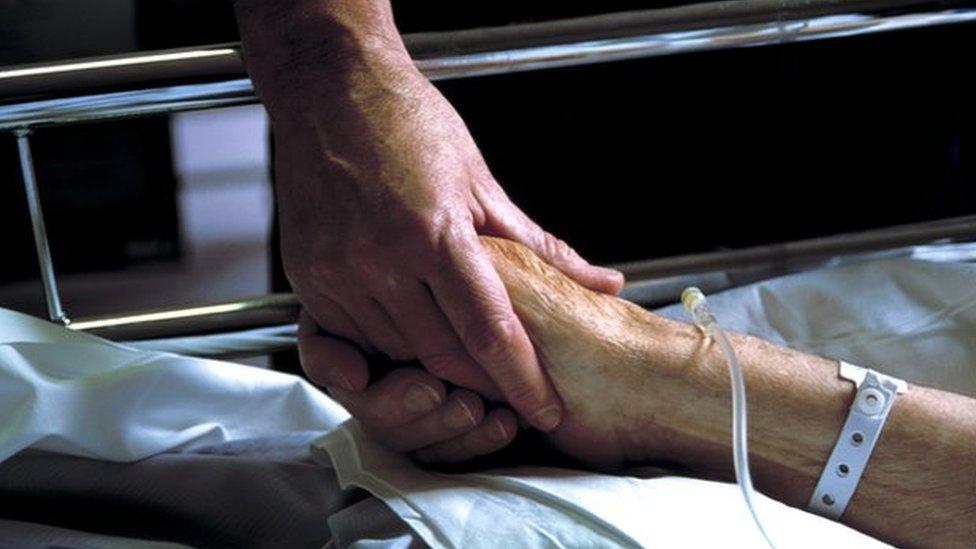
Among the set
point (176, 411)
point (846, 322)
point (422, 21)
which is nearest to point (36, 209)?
point (176, 411)

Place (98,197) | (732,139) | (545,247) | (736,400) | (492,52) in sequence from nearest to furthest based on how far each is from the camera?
(736,400) → (545,247) → (492,52) → (732,139) → (98,197)

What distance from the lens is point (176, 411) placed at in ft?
3.32

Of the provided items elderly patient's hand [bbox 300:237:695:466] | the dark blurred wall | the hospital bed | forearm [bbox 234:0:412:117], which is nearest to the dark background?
the hospital bed

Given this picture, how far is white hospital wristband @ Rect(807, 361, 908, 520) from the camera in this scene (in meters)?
0.98

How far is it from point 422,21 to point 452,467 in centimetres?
64

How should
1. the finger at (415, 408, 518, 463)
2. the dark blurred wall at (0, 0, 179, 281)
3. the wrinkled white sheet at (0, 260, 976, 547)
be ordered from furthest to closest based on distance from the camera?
the dark blurred wall at (0, 0, 179, 281), the finger at (415, 408, 518, 463), the wrinkled white sheet at (0, 260, 976, 547)

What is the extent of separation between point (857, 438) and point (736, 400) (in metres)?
0.12

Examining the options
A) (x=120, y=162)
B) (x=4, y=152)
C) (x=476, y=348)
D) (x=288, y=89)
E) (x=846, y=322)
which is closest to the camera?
(x=476, y=348)

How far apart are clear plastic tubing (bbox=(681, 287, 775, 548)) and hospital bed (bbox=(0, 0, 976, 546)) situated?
25cm

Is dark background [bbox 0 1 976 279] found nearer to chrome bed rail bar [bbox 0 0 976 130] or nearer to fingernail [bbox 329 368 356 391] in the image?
chrome bed rail bar [bbox 0 0 976 130]

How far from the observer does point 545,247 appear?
105 centimetres

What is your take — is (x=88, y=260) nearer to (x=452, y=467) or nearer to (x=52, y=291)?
(x=52, y=291)

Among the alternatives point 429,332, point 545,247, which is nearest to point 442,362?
point 429,332

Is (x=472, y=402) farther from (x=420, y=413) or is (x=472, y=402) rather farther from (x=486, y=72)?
(x=486, y=72)
